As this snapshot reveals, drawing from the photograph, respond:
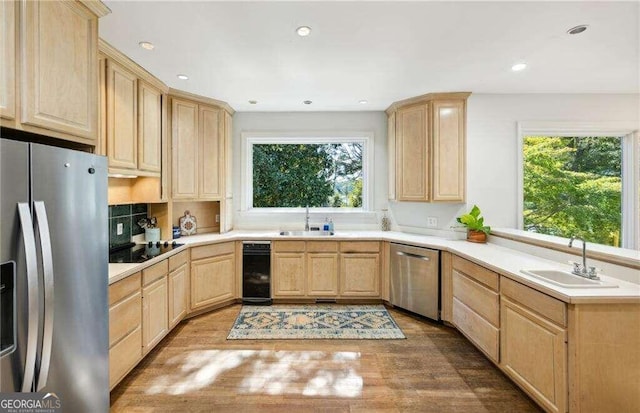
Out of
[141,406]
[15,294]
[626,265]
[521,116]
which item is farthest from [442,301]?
[15,294]

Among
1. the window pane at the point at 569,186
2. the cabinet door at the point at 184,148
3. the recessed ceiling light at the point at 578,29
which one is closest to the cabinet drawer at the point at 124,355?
the cabinet door at the point at 184,148

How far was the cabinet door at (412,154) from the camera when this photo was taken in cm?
344

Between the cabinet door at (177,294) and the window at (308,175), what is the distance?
1.58m

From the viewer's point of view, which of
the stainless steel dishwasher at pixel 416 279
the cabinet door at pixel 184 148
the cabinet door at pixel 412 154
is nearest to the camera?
the stainless steel dishwasher at pixel 416 279

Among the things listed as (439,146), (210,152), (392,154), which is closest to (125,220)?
(210,152)

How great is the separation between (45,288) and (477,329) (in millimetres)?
2909

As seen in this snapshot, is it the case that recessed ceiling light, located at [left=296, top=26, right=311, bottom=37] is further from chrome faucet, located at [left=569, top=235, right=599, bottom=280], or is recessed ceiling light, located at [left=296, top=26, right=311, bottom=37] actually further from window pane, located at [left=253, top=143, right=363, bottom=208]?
chrome faucet, located at [left=569, top=235, right=599, bottom=280]

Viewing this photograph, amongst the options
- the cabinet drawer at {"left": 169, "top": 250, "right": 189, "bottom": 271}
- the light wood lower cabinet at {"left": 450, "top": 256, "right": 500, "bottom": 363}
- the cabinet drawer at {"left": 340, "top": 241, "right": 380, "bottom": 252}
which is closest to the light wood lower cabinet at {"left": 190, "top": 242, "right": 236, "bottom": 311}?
the cabinet drawer at {"left": 169, "top": 250, "right": 189, "bottom": 271}

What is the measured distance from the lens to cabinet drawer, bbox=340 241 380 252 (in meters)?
3.56

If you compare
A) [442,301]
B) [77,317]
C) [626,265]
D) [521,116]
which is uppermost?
[521,116]

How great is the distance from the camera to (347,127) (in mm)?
4164

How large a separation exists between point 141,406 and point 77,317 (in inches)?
37.2

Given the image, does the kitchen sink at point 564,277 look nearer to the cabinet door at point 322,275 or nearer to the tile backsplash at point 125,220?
the cabinet door at point 322,275

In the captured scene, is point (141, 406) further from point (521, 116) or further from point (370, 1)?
point (521, 116)
